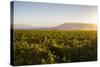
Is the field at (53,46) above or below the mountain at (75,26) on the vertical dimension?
below

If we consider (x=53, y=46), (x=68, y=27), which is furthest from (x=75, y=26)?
(x=53, y=46)

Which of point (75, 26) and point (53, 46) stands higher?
point (75, 26)

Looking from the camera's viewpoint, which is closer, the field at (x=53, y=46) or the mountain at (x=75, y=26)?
the field at (x=53, y=46)

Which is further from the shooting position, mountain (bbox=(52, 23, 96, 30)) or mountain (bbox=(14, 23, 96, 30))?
mountain (bbox=(52, 23, 96, 30))

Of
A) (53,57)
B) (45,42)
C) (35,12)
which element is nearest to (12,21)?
(35,12)

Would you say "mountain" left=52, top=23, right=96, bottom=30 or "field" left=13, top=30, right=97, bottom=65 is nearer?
"field" left=13, top=30, right=97, bottom=65

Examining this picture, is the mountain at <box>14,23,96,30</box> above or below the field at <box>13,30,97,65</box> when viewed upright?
above

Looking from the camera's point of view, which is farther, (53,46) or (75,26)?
(75,26)

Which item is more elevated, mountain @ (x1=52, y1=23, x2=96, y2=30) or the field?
mountain @ (x1=52, y1=23, x2=96, y2=30)

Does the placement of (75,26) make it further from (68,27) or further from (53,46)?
(53,46)
